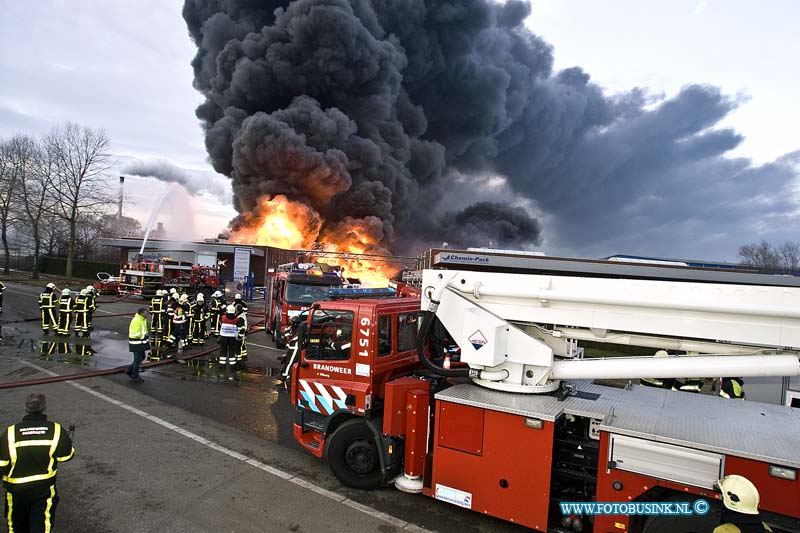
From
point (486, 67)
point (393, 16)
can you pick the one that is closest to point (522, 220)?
point (486, 67)

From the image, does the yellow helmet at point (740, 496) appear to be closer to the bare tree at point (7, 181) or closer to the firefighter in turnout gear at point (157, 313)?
the firefighter in turnout gear at point (157, 313)

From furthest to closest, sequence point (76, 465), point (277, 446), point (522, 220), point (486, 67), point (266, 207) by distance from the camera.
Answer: point (522, 220) < point (486, 67) < point (266, 207) < point (277, 446) < point (76, 465)

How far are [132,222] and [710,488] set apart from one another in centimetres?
8362

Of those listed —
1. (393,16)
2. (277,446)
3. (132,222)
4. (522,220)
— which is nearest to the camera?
(277,446)

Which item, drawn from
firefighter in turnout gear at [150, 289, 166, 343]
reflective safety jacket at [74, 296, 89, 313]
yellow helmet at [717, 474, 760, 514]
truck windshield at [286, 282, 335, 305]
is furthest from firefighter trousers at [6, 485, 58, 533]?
reflective safety jacket at [74, 296, 89, 313]

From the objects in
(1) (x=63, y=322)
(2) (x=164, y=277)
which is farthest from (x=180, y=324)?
(2) (x=164, y=277)

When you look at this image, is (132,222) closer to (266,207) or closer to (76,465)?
(266,207)

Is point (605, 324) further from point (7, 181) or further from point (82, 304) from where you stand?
point (7, 181)

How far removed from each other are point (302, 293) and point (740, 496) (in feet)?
37.8

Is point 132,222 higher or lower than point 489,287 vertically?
higher

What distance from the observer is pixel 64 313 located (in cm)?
1298

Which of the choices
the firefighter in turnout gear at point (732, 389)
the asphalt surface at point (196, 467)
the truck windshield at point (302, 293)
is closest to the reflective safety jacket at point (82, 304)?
the asphalt surface at point (196, 467)

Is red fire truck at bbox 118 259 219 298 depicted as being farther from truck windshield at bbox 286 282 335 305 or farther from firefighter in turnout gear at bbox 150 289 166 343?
truck windshield at bbox 286 282 335 305

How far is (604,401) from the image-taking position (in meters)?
4.47
